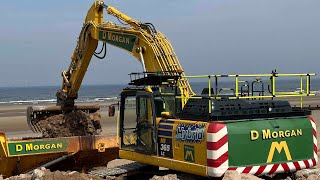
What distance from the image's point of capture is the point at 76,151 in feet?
39.9

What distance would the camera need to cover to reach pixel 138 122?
360 inches

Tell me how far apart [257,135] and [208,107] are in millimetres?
882

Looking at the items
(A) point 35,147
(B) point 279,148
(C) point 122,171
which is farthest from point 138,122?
(A) point 35,147

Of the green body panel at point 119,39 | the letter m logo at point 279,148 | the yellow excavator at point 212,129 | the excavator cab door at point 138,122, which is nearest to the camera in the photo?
the yellow excavator at point 212,129

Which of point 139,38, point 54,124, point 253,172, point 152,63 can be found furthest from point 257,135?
point 54,124

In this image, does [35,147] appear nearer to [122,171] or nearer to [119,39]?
[122,171]

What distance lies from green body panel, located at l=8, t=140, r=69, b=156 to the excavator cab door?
9.23ft

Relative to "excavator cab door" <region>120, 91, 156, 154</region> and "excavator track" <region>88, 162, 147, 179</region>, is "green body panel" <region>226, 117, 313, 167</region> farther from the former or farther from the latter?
"excavator track" <region>88, 162, 147, 179</region>

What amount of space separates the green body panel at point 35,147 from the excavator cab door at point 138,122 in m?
2.81

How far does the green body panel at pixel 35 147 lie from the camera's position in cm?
1143

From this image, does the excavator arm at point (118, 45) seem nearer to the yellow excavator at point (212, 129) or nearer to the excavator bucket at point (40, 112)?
the excavator bucket at point (40, 112)

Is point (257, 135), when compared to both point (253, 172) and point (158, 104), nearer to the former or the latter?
point (253, 172)

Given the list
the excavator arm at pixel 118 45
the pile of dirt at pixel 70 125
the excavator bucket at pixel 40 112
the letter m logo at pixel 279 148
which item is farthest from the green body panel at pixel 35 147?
the letter m logo at pixel 279 148

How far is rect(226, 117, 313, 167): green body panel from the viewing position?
784cm
